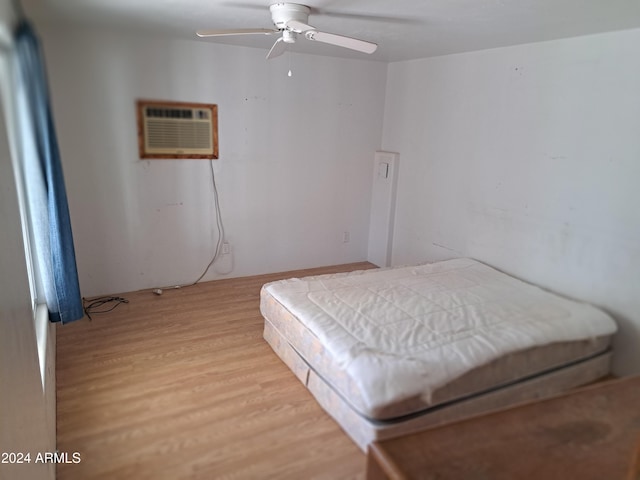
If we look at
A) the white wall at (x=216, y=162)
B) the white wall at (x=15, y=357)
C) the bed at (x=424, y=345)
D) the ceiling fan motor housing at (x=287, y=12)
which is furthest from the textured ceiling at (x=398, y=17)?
the bed at (x=424, y=345)

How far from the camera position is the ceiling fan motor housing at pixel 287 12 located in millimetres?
2365

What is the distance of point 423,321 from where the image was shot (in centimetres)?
258

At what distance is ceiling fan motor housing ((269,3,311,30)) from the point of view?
2.37m

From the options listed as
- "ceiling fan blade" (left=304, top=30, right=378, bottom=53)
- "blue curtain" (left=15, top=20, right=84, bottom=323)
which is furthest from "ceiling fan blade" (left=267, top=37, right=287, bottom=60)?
"blue curtain" (left=15, top=20, right=84, bottom=323)

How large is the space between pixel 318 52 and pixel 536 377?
3.28m

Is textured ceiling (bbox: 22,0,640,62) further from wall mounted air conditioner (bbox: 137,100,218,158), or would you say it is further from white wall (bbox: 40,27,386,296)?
wall mounted air conditioner (bbox: 137,100,218,158)

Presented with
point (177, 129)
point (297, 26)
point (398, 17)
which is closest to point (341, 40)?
point (297, 26)

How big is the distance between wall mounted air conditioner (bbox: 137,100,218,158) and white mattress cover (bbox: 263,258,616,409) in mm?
1654

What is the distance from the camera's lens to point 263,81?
401 centimetres

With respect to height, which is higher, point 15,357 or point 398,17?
point 398,17

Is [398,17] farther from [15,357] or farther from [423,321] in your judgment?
[15,357]

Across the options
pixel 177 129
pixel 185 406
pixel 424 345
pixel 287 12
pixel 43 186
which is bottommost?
pixel 185 406

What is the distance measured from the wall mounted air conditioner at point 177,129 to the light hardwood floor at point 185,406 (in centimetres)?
142

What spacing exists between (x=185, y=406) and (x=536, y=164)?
2.94 meters
